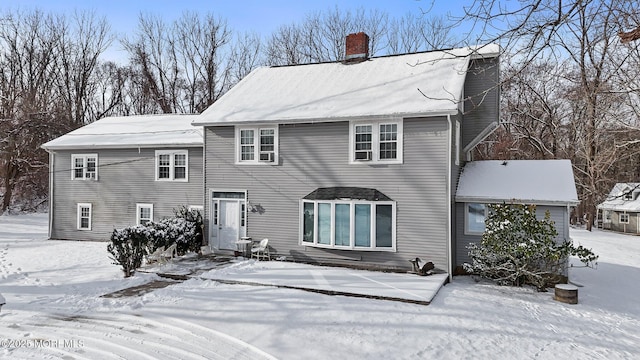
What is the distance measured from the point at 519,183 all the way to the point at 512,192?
645 millimetres

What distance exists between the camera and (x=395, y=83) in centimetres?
1383

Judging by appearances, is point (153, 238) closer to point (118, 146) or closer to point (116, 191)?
point (116, 191)

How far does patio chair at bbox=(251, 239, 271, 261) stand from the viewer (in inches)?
526

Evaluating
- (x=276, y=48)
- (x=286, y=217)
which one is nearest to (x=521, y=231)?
(x=286, y=217)

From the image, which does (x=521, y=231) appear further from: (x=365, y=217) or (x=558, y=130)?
(x=558, y=130)

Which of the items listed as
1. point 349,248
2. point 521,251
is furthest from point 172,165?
point 521,251

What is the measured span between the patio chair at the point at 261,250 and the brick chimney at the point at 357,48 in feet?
26.6

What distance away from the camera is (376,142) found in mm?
12633

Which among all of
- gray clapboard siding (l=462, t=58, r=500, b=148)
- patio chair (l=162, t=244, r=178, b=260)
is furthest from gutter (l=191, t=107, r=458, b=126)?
patio chair (l=162, t=244, r=178, b=260)

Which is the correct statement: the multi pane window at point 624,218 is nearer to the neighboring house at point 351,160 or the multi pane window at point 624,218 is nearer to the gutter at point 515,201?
the neighboring house at point 351,160

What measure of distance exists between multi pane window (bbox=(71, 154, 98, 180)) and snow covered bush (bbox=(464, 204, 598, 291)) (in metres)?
16.4

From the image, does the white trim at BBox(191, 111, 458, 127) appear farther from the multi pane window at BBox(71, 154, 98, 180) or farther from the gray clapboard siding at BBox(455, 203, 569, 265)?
the multi pane window at BBox(71, 154, 98, 180)

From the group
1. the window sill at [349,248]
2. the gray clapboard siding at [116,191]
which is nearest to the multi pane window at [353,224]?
the window sill at [349,248]

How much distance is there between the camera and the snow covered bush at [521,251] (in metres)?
10.7
